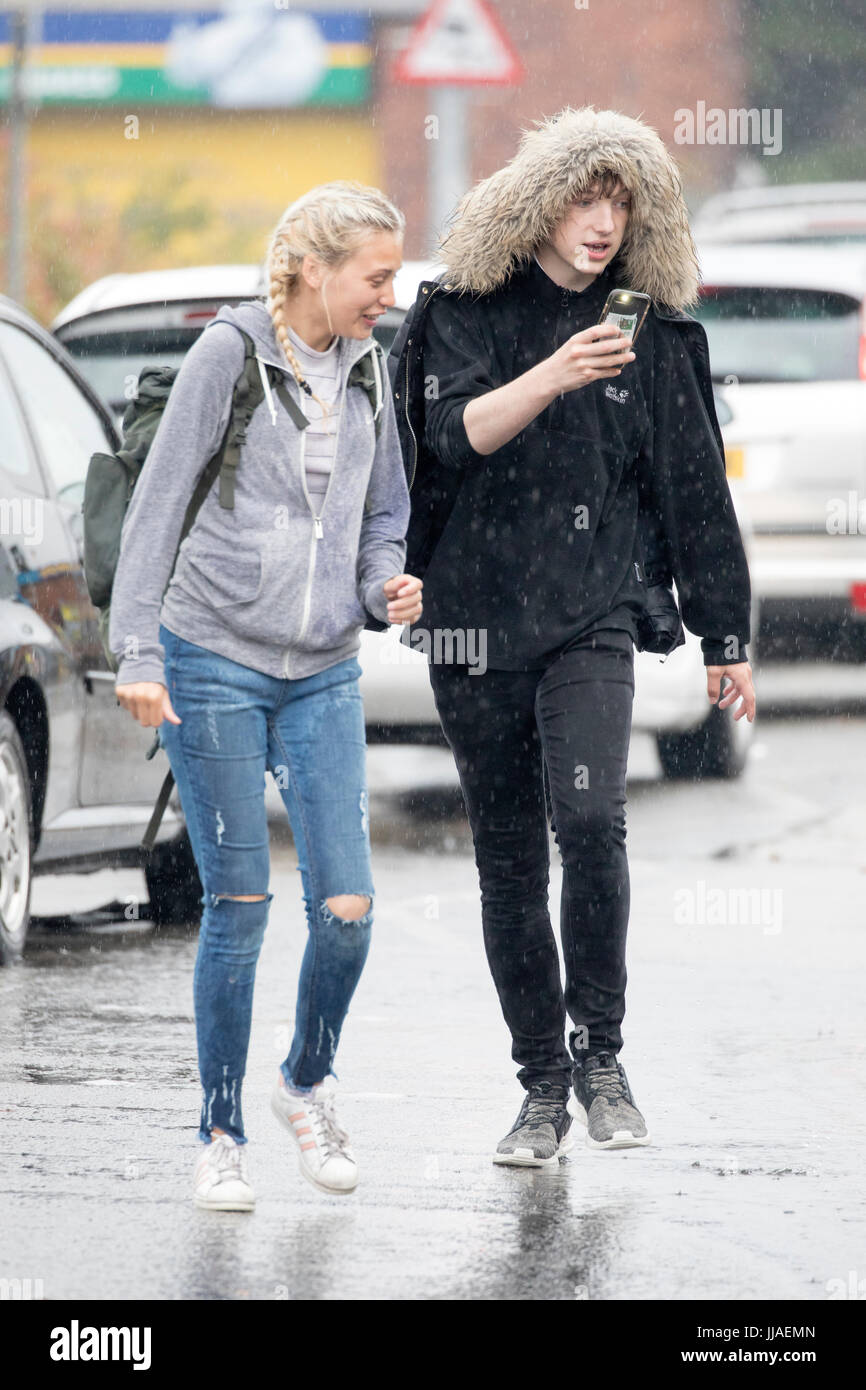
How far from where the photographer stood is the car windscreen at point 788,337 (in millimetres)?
12594

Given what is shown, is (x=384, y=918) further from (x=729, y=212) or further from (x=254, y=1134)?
(x=729, y=212)

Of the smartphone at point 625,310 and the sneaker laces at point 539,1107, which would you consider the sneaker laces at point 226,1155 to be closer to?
the sneaker laces at point 539,1107

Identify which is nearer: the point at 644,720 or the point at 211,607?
the point at 211,607

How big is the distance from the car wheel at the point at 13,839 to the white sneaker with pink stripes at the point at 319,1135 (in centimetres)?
238

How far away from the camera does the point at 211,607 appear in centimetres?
470

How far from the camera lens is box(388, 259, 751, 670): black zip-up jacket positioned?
16.8 feet

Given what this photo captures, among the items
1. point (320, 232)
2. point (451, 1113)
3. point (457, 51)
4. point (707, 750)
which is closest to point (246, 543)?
point (320, 232)

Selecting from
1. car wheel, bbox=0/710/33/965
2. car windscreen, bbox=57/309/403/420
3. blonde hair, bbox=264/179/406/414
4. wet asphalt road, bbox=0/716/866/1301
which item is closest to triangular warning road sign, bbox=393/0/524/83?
car windscreen, bbox=57/309/403/420

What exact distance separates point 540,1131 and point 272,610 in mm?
1169

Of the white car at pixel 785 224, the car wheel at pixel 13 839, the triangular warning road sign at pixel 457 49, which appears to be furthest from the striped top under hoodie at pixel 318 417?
the white car at pixel 785 224

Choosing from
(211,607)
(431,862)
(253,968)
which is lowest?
(431,862)

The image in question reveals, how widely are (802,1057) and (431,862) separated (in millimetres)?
3179
